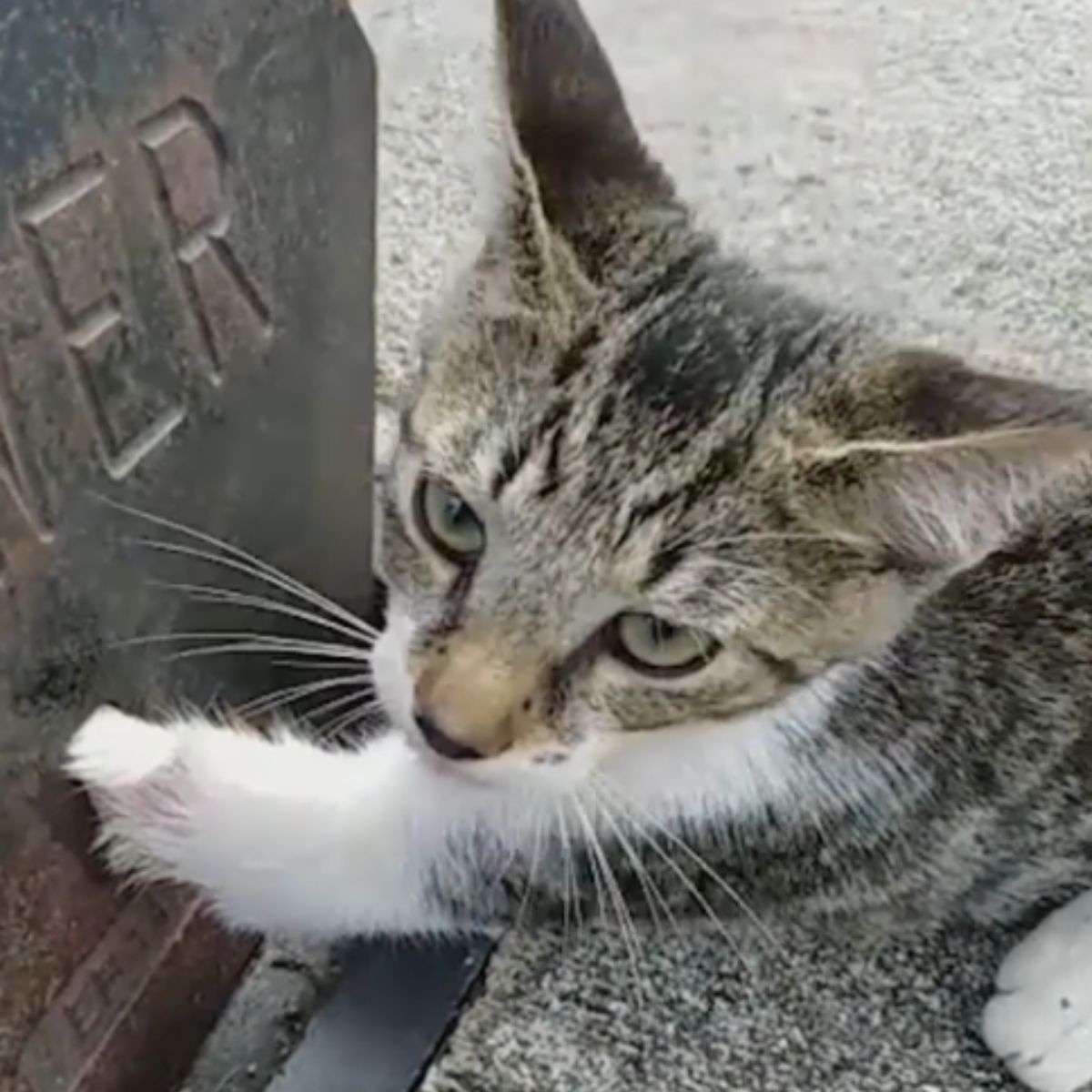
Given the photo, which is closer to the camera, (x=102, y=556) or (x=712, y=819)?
(x=102, y=556)

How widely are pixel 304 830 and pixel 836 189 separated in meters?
0.98

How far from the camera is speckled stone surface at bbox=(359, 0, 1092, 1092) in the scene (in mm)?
1425

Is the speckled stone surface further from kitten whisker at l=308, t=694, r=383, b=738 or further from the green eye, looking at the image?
the green eye

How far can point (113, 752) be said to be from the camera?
3.95ft

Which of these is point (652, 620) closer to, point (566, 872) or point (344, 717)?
point (566, 872)

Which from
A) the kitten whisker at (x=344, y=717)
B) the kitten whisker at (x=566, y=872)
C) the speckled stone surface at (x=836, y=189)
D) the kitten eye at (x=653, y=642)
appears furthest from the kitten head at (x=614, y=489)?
the speckled stone surface at (x=836, y=189)

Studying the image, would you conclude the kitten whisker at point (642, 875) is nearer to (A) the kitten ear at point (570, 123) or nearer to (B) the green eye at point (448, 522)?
(B) the green eye at point (448, 522)

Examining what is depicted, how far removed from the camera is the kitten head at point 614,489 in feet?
3.58

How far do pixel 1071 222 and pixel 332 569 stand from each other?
3.10ft

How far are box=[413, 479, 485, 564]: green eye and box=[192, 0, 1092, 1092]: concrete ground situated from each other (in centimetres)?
38

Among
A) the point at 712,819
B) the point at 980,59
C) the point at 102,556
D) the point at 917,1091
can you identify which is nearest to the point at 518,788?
the point at 712,819

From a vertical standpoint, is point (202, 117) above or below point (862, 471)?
above

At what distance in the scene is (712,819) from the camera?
1.26 m

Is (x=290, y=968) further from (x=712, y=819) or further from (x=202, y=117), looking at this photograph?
(x=202, y=117)
